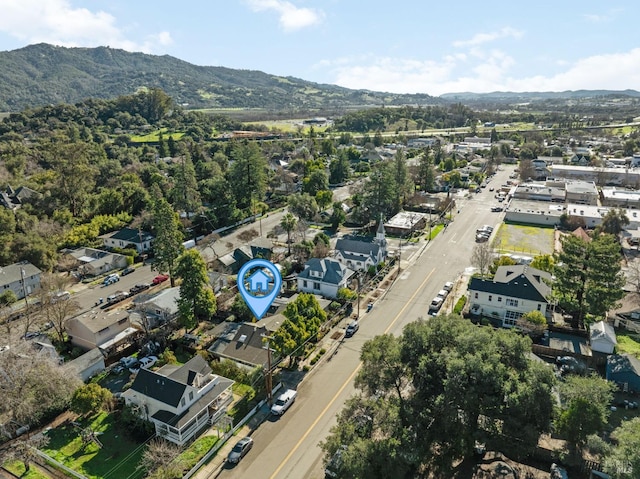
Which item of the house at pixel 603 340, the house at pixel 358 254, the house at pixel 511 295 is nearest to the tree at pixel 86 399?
the house at pixel 358 254

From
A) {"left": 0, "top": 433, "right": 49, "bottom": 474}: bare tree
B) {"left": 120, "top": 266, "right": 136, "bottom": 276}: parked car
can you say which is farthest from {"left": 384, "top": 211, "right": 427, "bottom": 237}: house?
{"left": 0, "top": 433, "right": 49, "bottom": 474}: bare tree

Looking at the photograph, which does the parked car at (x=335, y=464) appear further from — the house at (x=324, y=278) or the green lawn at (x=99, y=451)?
the house at (x=324, y=278)

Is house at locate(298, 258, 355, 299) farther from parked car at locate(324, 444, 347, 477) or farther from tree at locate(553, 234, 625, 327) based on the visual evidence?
parked car at locate(324, 444, 347, 477)

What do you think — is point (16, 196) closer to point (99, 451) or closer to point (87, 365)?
point (87, 365)

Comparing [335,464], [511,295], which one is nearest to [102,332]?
[335,464]

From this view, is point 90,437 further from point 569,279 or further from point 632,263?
point 632,263

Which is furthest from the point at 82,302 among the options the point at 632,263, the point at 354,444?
the point at 632,263
